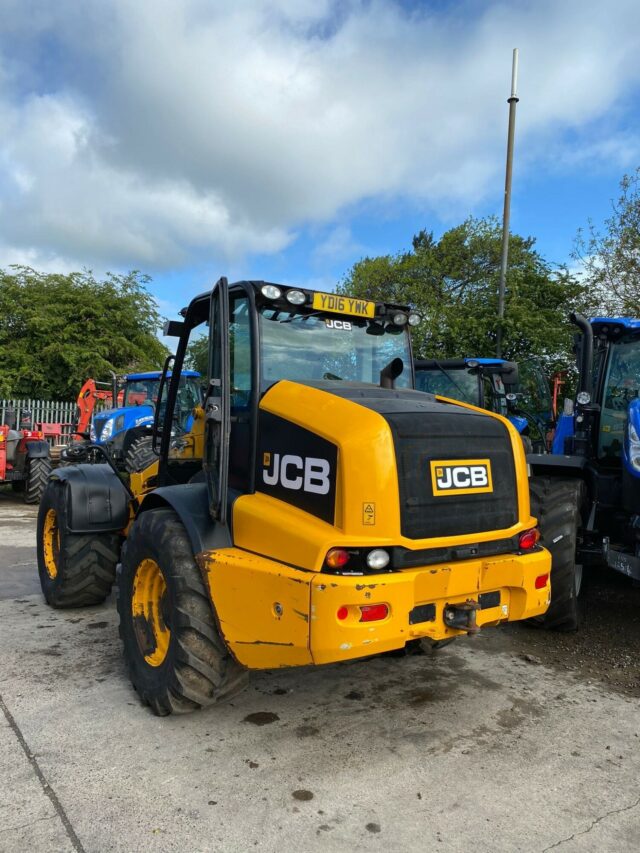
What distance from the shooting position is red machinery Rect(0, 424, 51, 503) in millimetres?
12273

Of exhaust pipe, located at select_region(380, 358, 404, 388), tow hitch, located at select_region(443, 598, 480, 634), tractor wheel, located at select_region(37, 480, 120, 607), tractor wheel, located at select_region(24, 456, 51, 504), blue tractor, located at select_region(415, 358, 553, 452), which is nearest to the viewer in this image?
tow hitch, located at select_region(443, 598, 480, 634)

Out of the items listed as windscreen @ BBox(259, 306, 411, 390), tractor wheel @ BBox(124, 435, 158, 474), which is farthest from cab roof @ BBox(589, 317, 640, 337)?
tractor wheel @ BBox(124, 435, 158, 474)

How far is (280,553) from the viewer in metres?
3.08

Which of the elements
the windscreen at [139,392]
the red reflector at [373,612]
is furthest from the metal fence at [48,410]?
the red reflector at [373,612]

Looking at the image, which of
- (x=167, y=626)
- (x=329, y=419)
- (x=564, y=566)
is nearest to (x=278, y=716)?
(x=167, y=626)

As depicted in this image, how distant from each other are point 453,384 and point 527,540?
5612mm

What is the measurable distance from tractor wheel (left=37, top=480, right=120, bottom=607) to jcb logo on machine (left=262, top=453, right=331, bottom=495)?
248 cm

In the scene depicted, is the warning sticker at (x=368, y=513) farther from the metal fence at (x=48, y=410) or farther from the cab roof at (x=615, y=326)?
the metal fence at (x=48, y=410)

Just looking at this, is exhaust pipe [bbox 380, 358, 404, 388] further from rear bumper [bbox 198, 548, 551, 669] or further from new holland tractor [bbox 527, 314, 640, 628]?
new holland tractor [bbox 527, 314, 640, 628]

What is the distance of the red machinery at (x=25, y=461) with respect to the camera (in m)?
12.3

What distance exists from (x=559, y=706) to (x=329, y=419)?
7.59 ft

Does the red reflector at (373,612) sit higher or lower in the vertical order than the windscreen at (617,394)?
lower

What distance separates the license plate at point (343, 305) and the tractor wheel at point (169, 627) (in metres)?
1.51

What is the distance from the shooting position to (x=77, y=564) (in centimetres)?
522
